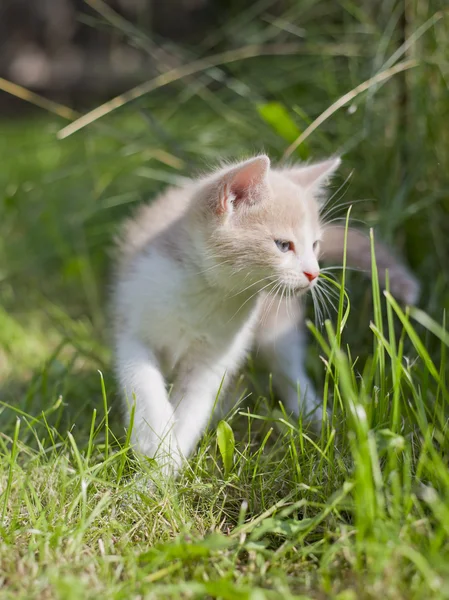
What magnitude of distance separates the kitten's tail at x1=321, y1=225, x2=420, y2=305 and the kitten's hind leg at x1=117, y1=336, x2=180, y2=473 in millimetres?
600

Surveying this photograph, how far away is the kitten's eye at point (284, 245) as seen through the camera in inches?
63.9

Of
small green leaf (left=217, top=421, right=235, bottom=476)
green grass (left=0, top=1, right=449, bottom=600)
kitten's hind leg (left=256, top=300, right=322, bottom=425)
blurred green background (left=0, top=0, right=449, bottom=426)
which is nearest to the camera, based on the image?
green grass (left=0, top=1, right=449, bottom=600)

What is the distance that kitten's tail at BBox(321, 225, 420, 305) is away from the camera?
183 centimetres

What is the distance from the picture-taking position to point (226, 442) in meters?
1.42

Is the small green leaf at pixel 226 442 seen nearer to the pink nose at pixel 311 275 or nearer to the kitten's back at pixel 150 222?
the pink nose at pixel 311 275

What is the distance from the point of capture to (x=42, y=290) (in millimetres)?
2742

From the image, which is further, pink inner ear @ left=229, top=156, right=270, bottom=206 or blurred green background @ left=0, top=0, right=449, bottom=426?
blurred green background @ left=0, top=0, right=449, bottom=426

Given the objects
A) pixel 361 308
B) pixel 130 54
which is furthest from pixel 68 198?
pixel 130 54

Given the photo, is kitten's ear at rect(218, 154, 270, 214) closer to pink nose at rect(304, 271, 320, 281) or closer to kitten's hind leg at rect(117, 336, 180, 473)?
pink nose at rect(304, 271, 320, 281)

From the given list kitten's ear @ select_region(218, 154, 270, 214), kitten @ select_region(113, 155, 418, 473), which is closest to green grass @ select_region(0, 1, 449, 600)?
kitten @ select_region(113, 155, 418, 473)

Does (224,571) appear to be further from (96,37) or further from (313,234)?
(96,37)

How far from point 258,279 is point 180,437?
1.35ft

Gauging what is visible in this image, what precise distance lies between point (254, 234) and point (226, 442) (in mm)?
488

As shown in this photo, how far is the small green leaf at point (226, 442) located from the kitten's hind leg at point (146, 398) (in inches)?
4.9
